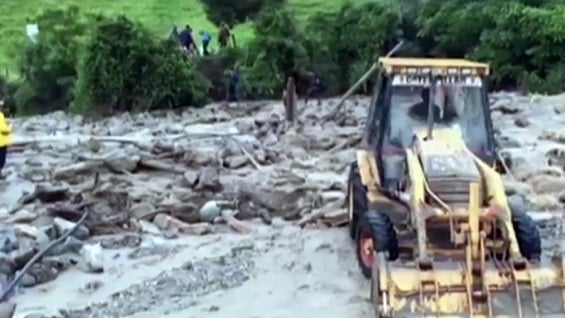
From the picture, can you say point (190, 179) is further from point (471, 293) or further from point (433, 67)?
point (471, 293)

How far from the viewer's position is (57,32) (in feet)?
135

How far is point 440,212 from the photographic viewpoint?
11445 millimetres

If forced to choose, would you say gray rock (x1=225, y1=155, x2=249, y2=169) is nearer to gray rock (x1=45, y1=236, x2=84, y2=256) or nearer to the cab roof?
gray rock (x1=45, y1=236, x2=84, y2=256)

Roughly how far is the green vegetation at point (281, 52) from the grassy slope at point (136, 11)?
905 cm

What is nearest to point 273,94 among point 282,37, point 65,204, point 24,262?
point 282,37

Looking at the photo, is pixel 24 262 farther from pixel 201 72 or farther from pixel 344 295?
pixel 201 72

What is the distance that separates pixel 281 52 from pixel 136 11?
21.4 metres

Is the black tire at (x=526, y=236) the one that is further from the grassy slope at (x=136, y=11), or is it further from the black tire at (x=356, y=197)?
the grassy slope at (x=136, y=11)

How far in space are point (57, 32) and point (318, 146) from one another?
19.5 metres

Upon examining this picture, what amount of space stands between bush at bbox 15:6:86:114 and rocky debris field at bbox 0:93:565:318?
1272 centimetres

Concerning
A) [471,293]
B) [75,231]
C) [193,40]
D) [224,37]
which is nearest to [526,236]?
[471,293]

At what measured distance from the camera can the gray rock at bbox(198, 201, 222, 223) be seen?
55.5 feet

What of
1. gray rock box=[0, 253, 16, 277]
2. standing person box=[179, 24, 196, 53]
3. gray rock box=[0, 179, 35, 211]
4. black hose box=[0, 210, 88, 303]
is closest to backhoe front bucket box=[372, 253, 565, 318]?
black hose box=[0, 210, 88, 303]

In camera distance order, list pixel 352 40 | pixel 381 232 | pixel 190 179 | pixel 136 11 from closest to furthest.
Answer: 1. pixel 381 232
2. pixel 190 179
3. pixel 352 40
4. pixel 136 11
